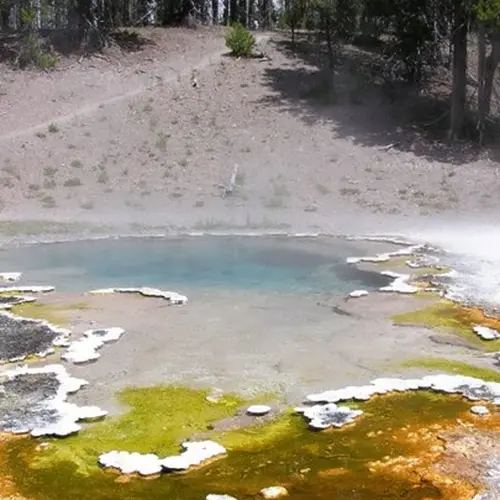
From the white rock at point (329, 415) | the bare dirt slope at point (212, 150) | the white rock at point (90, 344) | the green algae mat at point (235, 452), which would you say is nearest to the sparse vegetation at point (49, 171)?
the bare dirt slope at point (212, 150)

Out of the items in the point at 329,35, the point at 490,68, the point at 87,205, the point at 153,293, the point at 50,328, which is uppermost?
the point at 329,35

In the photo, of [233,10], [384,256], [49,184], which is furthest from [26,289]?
[233,10]

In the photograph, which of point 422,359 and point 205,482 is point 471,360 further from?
point 205,482

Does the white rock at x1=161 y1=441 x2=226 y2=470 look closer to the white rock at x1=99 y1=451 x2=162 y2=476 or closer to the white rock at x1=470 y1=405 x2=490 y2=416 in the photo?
the white rock at x1=99 y1=451 x2=162 y2=476

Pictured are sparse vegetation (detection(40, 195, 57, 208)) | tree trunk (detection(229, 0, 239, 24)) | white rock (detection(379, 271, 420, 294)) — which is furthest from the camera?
tree trunk (detection(229, 0, 239, 24))

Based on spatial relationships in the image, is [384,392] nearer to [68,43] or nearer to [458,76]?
[458,76]

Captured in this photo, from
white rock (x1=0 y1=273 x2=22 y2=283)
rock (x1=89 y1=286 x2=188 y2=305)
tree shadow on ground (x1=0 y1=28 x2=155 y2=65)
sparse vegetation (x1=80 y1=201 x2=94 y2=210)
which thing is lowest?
sparse vegetation (x1=80 y1=201 x2=94 y2=210)

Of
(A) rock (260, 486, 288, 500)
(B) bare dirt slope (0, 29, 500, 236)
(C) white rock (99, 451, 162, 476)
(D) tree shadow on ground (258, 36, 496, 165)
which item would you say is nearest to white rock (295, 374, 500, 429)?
(A) rock (260, 486, 288, 500)
